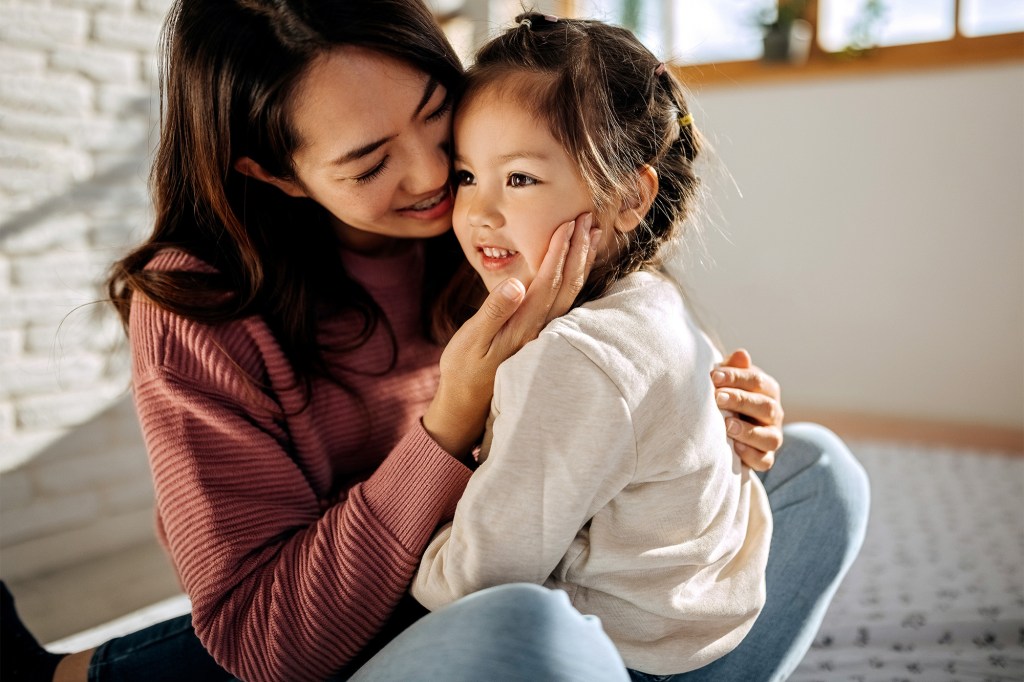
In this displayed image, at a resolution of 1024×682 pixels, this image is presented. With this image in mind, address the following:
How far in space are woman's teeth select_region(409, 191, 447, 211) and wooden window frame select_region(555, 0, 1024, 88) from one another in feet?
5.24

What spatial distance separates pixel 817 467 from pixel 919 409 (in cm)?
196

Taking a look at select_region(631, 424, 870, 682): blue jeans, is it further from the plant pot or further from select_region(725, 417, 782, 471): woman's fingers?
the plant pot

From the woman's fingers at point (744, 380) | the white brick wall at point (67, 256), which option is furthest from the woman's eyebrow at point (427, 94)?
the white brick wall at point (67, 256)

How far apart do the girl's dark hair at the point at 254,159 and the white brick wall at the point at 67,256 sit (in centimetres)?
87

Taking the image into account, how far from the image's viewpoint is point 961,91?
270cm

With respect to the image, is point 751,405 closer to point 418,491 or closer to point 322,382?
point 418,491

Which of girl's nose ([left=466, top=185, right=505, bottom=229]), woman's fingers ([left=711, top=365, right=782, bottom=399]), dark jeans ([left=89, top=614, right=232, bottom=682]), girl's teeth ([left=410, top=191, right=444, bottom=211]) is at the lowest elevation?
dark jeans ([left=89, top=614, right=232, bottom=682])

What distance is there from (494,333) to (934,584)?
3.98 ft

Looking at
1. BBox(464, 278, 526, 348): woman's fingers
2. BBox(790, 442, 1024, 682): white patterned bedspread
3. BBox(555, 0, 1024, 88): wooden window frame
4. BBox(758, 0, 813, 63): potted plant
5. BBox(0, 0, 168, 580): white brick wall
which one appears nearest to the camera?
BBox(464, 278, 526, 348): woman's fingers

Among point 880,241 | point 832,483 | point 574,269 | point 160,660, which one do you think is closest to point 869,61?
point 880,241

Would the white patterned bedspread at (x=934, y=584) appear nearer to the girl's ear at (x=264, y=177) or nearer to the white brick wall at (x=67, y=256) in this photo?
the girl's ear at (x=264, y=177)

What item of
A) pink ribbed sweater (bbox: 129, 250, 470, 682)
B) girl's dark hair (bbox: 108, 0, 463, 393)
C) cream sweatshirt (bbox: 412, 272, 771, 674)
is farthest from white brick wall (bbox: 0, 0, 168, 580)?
cream sweatshirt (bbox: 412, 272, 771, 674)

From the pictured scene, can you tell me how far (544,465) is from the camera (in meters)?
0.80

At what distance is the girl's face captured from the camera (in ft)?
3.10
